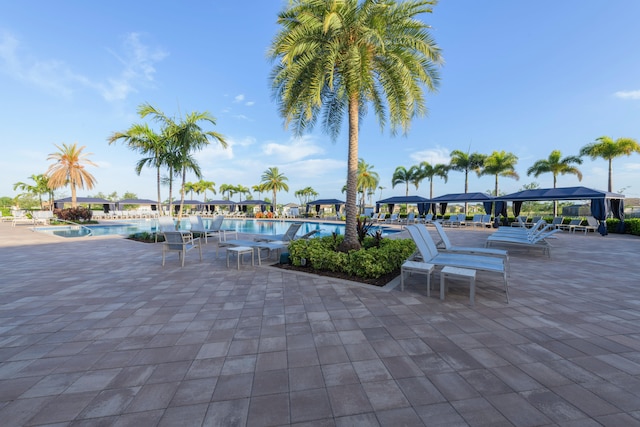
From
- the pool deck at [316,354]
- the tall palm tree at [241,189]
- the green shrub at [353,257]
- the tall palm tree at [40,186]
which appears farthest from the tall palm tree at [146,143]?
the tall palm tree at [241,189]

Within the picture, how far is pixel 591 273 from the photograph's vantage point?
570 centimetres

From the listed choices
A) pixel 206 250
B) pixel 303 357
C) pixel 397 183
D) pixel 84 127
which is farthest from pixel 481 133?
pixel 84 127

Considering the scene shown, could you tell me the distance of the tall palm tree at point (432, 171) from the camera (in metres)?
29.9

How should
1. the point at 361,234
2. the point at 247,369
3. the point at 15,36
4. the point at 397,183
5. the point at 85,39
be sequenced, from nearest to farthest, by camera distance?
1. the point at 247,369
2. the point at 361,234
3. the point at 15,36
4. the point at 85,39
5. the point at 397,183

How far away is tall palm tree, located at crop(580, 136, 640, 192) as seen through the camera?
677 inches

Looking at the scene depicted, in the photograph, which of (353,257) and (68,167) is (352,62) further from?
(68,167)

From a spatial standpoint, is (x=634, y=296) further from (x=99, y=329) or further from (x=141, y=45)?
(x=141, y=45)

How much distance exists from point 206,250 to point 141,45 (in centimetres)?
985

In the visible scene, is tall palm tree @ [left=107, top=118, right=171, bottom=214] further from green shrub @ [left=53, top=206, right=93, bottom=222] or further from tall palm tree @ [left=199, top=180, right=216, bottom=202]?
tall palm tree @ [left=199, top=180, right=216, bottom=202]

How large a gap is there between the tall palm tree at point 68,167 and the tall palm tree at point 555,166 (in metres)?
42.8

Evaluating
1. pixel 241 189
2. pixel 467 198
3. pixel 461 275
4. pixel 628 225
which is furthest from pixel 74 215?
pixel 628 225

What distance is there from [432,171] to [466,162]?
4738mm

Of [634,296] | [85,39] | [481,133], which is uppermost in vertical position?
[85,39]

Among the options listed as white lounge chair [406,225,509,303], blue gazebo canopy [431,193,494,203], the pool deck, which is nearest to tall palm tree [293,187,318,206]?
blue gazebo canopy [431,193,494,203]
